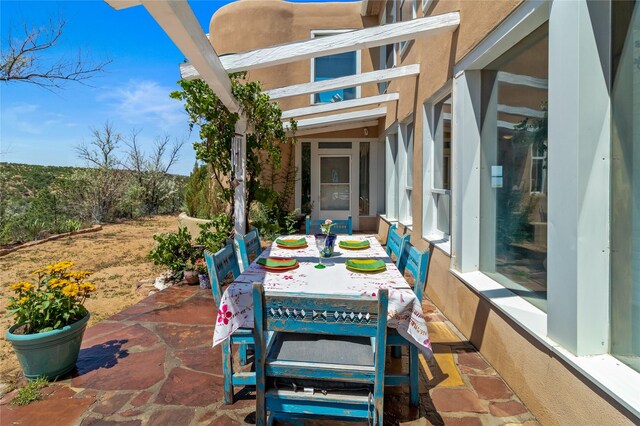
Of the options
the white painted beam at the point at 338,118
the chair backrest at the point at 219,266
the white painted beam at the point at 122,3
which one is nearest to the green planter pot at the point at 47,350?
the chair backrest at the point at 219,266

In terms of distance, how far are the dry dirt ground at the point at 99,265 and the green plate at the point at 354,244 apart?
2.88 m

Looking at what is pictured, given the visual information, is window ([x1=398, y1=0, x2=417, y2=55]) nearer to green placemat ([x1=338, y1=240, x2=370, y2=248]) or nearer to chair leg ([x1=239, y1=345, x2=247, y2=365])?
green placemat ([x1=338, y1=240, x2=370, y2=248])

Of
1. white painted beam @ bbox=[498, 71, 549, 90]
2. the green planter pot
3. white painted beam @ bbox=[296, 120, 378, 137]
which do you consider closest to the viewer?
white painted beam @ bbox=[498, 71, 549, 90]

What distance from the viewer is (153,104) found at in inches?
498

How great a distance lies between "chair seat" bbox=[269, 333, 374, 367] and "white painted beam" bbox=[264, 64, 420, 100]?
412 cm

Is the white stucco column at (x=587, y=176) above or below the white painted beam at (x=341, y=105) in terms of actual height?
below

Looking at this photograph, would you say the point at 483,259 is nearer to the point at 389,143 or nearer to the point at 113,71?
the point at 389,143

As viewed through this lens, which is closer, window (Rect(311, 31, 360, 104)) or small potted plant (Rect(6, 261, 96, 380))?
small potted plant (Rect(6, 261, 96, 380))

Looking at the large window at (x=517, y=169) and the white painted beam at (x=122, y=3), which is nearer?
the white painted beam at (x=122, y=3)

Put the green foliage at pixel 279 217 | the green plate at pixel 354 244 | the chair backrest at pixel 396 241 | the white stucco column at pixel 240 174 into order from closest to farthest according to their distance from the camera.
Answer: the chair backrest at pixel 396 241 < the green plate at pixel 354 244 < the white stucco column at pixel 240 174 < the green foliage at pixel 279 217

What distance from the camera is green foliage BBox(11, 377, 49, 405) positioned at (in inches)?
91.0

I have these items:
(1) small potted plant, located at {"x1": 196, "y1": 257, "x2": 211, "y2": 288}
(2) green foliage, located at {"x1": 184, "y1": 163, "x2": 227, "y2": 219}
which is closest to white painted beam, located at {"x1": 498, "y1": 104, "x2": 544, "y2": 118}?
(1) small potted plant, located at {"x1": 196, "y1": 257, "x2": 211, "y2": 288}

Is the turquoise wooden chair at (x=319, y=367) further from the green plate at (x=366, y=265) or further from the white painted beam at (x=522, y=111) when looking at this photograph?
the white painted beam at (x=522, y=111)

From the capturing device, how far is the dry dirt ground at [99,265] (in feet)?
13.4
